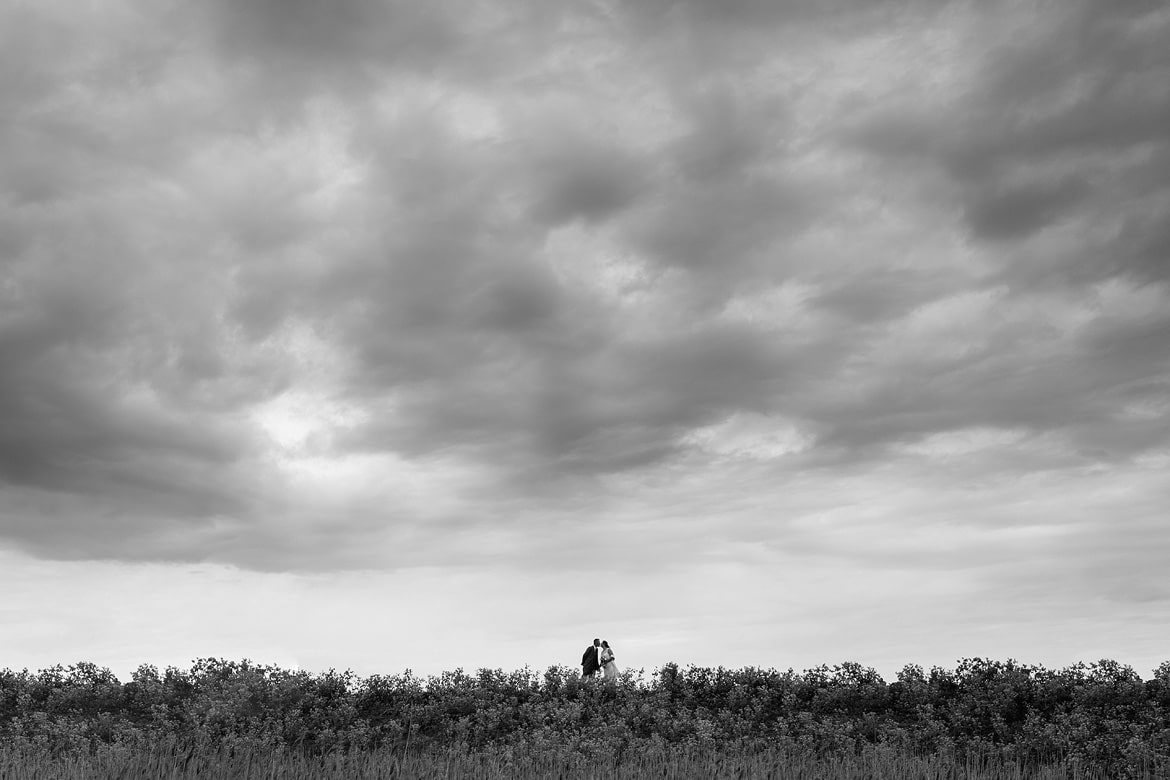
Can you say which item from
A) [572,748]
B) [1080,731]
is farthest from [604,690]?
[1080,731]

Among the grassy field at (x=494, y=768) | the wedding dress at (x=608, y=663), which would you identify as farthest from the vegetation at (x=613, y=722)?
the wedding dress at (x=608, y=663)

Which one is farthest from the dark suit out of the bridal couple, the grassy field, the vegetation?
the grassy field

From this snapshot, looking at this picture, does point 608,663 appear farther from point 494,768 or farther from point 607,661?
point 494,768

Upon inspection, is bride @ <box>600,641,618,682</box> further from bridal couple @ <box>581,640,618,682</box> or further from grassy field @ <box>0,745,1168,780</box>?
grassy field @ <box>0,745,1168,780</box>

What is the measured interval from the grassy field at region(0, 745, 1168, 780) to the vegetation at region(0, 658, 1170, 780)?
0.08 m

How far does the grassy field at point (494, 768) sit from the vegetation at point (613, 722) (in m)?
0.08

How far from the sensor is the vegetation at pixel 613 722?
1673cm

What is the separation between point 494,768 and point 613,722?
17.5 ft

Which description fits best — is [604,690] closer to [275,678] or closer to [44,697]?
[275,678]

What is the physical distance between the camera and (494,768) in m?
15.5

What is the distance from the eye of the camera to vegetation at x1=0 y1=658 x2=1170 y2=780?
659 inches

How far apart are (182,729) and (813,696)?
1270cm

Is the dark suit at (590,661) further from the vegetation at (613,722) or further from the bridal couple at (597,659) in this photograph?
the vegetation at (613,722)

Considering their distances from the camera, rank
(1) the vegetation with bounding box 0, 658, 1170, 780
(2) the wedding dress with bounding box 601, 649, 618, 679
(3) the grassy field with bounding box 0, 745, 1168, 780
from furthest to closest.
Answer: (2) the wedding dress with bounding box 601, 649, 618, 679
(1) the vegetation with bounding box 0, 658, 1170, 780
(3) the grassy field with bounding box 0, 745, 1168, 780
